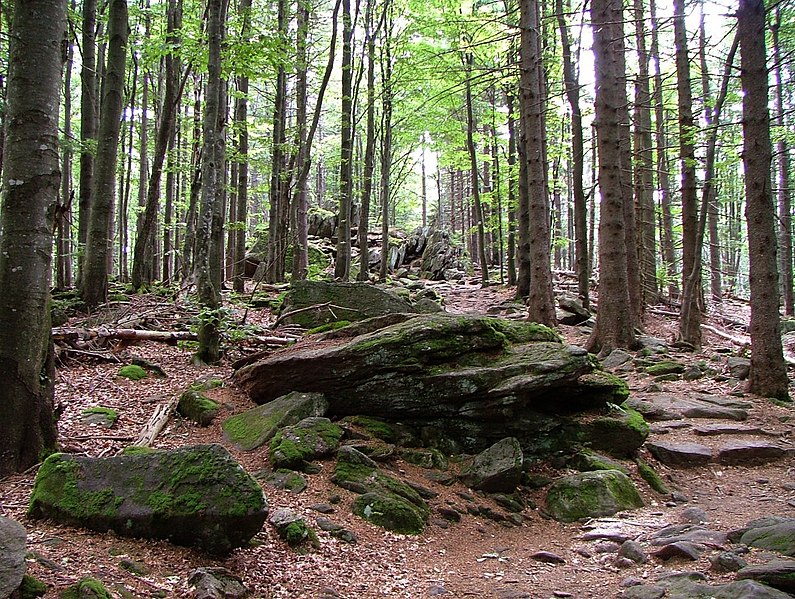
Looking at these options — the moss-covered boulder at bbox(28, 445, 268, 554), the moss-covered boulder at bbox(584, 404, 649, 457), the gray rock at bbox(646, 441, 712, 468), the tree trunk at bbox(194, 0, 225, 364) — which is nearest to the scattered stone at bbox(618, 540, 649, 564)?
the moss-covered boulder at bbox(584, 404, 649, 457)

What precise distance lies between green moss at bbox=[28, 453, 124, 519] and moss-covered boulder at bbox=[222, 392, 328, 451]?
7.66 feet

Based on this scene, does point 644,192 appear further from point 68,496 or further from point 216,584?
point 68,496

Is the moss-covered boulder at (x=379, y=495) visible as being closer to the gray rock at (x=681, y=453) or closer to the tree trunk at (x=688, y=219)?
the gray rock at (x=681, y=453)

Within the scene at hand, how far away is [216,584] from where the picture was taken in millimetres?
3521

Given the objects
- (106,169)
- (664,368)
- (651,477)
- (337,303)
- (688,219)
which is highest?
(106,169)

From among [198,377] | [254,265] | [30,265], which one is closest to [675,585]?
[30,265]

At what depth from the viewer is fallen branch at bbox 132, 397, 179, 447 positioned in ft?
19.8

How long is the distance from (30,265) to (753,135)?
32.7ft

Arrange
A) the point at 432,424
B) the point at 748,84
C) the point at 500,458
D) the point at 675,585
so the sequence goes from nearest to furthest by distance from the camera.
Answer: the point at 675,585 → the point at 500,458 → the point at 432,424 → the point at 748,84

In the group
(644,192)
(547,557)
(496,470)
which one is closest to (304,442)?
(496,470)

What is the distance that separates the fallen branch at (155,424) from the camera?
604 centimetres

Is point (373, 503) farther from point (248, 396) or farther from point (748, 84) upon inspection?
point (748, 84)

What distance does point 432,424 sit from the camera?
270 inches

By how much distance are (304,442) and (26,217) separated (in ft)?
11.5
